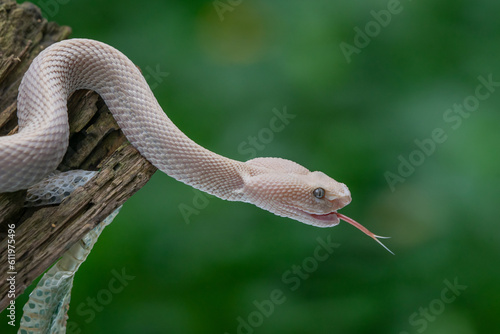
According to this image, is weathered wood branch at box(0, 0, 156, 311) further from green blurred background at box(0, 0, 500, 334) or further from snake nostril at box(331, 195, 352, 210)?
green blurred background at box(0, 0, 500, 334)

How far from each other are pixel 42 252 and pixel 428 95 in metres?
3.52

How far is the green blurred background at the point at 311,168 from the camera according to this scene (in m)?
4.08

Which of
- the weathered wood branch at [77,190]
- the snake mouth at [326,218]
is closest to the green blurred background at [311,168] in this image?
the snake mouth at [326,218]

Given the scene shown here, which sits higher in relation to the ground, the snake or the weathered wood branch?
the snake

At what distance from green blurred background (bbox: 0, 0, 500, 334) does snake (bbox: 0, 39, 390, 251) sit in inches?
51.4

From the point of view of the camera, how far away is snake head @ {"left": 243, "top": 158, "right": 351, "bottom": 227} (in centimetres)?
279

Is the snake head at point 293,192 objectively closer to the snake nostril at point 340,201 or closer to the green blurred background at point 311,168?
the snake nostril at point 340,201

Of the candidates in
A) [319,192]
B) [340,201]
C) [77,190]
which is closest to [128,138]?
[77,190]

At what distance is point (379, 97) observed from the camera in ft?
14.4

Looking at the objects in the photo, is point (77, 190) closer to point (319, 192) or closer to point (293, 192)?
point (293, 192)

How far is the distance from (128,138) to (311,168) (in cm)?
202

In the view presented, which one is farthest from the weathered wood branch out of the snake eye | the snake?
the snake eye

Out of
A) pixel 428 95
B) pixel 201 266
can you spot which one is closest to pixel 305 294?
pixel 201 266

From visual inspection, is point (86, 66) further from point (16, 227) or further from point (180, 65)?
point (180, 65)
